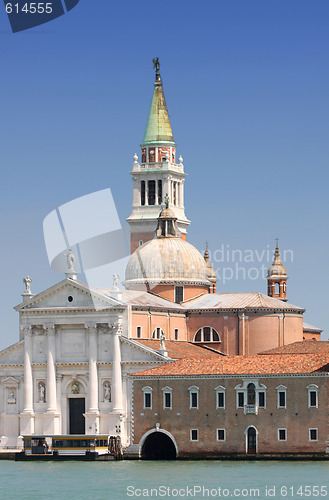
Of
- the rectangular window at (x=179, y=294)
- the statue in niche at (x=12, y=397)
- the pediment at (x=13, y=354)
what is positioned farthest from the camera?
the rectangular window at (x=179, y=294)

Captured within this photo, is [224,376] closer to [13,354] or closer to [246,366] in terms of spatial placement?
[246,366]

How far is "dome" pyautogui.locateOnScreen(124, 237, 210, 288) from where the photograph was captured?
92688mm

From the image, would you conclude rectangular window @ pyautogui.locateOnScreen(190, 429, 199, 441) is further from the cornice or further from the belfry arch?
the cornice

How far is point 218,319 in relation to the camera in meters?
90.9

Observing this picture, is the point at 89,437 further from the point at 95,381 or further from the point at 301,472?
the point at 301,472

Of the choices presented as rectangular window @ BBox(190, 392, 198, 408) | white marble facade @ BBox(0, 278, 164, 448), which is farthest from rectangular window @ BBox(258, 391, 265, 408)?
white marble facade @ BBox(0, 278, 164, 448)

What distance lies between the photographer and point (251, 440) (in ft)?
250

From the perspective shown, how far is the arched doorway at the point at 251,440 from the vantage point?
7600cm

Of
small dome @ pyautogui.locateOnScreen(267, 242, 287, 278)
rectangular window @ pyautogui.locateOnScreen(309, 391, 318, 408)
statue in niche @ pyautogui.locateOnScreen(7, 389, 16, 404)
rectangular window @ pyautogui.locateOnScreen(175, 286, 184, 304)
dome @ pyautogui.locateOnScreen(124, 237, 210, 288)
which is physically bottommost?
rectangular window @ pyautogui.locateOnScreen(309, 391, 318, 408)

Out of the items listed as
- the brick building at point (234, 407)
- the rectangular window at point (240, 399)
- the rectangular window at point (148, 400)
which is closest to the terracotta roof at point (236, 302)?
the brick building at point (234, 407)

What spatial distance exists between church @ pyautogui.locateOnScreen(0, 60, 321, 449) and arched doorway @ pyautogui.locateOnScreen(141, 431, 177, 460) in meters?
0.68

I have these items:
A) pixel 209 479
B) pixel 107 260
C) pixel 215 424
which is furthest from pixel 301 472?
pixel 107 260

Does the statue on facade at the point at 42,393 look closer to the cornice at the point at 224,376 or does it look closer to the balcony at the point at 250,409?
the cornice at the point at 224,376

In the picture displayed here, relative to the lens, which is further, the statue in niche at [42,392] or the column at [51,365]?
the statue in niche at [42,392]
